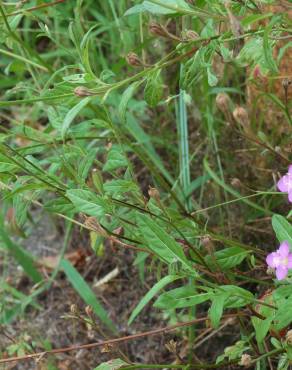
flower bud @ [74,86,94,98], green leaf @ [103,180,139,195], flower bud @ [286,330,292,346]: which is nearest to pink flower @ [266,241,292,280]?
flower bud @ [286,330,292,346]

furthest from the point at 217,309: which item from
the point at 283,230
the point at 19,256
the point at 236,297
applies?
the point at 19,256

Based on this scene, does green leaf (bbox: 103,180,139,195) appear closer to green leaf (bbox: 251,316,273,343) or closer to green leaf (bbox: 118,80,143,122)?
green leaf (bbox: 118,80,143,122)

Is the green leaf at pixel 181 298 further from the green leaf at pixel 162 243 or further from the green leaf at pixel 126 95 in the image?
the green leaf at pixel 126 95

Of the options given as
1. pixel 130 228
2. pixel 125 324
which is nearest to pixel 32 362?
pixel 125 324

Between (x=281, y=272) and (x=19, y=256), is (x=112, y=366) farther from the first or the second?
(x=19, y=256)

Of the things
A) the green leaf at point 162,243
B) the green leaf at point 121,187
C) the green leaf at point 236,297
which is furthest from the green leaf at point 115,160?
the green leaf at point 236,297
